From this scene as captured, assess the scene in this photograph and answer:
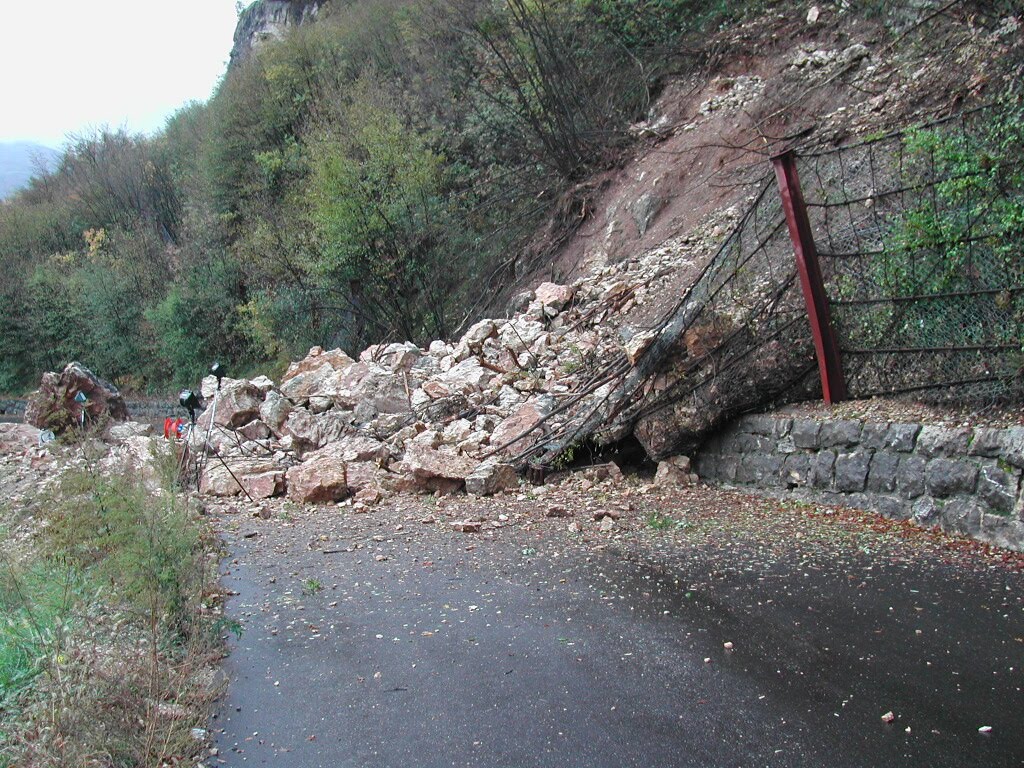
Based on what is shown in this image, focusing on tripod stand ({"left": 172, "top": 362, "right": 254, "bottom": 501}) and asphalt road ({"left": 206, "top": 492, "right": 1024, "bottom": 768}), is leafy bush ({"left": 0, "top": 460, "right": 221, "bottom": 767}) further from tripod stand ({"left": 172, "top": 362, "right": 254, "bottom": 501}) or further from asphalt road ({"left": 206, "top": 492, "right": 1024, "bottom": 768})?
tripod stand ({"left": 172, "top": 362, "right": 254, "bottom": 501})

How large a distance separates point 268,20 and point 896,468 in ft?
139

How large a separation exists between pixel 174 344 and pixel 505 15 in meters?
17.6

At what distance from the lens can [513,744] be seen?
345 centimetres

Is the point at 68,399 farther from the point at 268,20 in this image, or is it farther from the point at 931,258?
the point at 268,20

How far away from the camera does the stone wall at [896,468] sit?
5.32 metres

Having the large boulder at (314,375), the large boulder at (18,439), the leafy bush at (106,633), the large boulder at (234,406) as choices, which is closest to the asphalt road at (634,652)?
the leafy bush at (106,633)

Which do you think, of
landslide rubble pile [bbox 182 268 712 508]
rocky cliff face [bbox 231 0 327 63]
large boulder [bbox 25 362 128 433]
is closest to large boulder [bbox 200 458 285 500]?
landslide rubble pile [bbox 182 268 712 508]

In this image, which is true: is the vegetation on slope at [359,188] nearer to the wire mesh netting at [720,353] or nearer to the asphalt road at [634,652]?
the wire mesh netting at [720,353]

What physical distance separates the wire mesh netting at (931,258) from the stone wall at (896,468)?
19.2 inches

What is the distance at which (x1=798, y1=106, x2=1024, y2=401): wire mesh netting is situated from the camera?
5688 mm

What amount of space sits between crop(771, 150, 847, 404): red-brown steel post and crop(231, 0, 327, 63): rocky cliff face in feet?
102

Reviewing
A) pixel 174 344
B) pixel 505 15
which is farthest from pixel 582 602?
pixel 174 344

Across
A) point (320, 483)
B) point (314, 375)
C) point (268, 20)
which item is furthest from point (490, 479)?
point (268, 20)

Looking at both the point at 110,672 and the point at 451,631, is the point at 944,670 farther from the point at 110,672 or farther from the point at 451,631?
the point at 110,672
